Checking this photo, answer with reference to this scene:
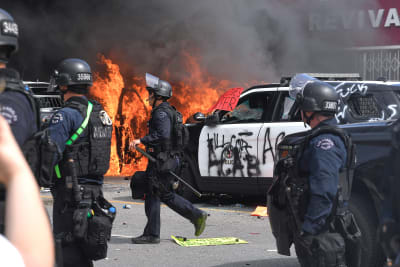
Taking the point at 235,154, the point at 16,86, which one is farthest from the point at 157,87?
the point at 16,86

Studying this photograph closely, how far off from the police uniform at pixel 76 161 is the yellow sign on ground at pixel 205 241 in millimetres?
2782

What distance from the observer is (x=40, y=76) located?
19.7 meters

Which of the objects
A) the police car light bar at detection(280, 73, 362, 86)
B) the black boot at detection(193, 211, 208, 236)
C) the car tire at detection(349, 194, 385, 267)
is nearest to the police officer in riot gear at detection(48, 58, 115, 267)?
the car tire at detection(349, 194, 385, 267)

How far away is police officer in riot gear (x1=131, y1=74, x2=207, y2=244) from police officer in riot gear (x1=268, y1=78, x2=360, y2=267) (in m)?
2.76

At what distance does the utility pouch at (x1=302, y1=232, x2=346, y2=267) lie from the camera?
3.82 m

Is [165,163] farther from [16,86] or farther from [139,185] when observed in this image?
[16,86]

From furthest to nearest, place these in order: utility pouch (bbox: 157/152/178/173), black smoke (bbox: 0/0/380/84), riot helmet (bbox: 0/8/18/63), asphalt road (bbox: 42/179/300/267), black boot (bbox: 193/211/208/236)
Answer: black smoke (bbox: 0/0/380/84) < utility pouch (bbox: 157/152/178/173) < black boot (bbox: 193/211/208/236) < asphalt road (bbox: 42/179/300/267) < riot helmet (bbox: 0/8/18/63)

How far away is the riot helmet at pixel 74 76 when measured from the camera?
4.68m

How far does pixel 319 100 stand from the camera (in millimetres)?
4242

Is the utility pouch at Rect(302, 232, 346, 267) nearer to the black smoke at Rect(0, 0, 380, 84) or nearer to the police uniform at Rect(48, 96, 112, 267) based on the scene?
the police uniform at Rect(48, 96, 112, 267)

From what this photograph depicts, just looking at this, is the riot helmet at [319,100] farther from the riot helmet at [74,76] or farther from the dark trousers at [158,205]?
the dark trousers at [158,205]

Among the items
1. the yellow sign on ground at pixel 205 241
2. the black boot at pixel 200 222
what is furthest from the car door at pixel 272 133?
the black boot at pixel 200 222

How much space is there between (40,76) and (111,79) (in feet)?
12.9

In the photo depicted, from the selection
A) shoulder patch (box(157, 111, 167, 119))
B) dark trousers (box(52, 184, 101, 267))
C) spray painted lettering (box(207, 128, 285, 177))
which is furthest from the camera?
spray painted lettering (box(207, 128, 285, 177))
